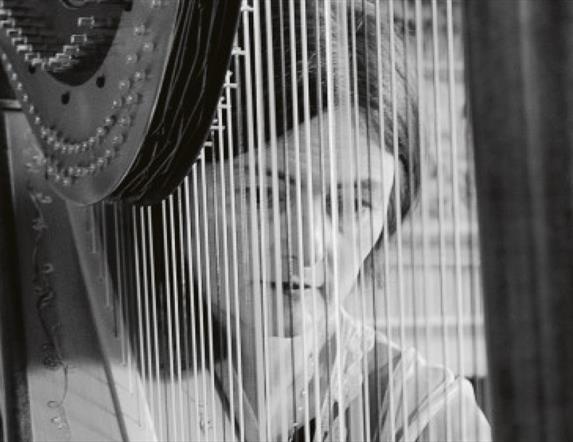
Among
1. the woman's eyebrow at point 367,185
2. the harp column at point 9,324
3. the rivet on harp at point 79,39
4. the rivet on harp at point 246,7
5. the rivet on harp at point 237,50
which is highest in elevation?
the rivet on harp at point 79,39

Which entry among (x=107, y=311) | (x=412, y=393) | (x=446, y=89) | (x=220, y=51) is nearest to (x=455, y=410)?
(x=412, y=393)

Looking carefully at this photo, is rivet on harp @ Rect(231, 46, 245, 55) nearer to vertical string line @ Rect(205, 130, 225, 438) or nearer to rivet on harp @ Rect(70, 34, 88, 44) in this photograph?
vertical string line @ Rect(205, 130, 225, 438)

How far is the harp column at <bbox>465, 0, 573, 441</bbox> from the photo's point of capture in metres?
0.41

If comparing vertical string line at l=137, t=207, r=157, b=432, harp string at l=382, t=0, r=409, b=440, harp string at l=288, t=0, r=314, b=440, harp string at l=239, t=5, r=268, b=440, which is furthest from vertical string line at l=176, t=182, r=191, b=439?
harp string at l=382, t=0, r=409, b=440

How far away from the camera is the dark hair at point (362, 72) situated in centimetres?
65

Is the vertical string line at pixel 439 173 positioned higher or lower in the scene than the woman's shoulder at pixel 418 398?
higher

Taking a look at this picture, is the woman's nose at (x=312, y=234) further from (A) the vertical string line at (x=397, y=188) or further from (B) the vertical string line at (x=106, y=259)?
(B) the vertical string line at (x=106, y=259)

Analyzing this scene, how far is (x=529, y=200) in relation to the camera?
1.36ft

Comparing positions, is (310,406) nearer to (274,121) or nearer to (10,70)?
(274,121)

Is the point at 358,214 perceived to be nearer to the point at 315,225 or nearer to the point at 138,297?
the point at 315,225

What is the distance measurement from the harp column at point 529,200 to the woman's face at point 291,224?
258 millimetres

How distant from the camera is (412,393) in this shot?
0.68 meters

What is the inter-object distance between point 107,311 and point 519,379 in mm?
1162

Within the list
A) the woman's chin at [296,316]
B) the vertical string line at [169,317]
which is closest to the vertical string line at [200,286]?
the vertical string line at [169,317]
